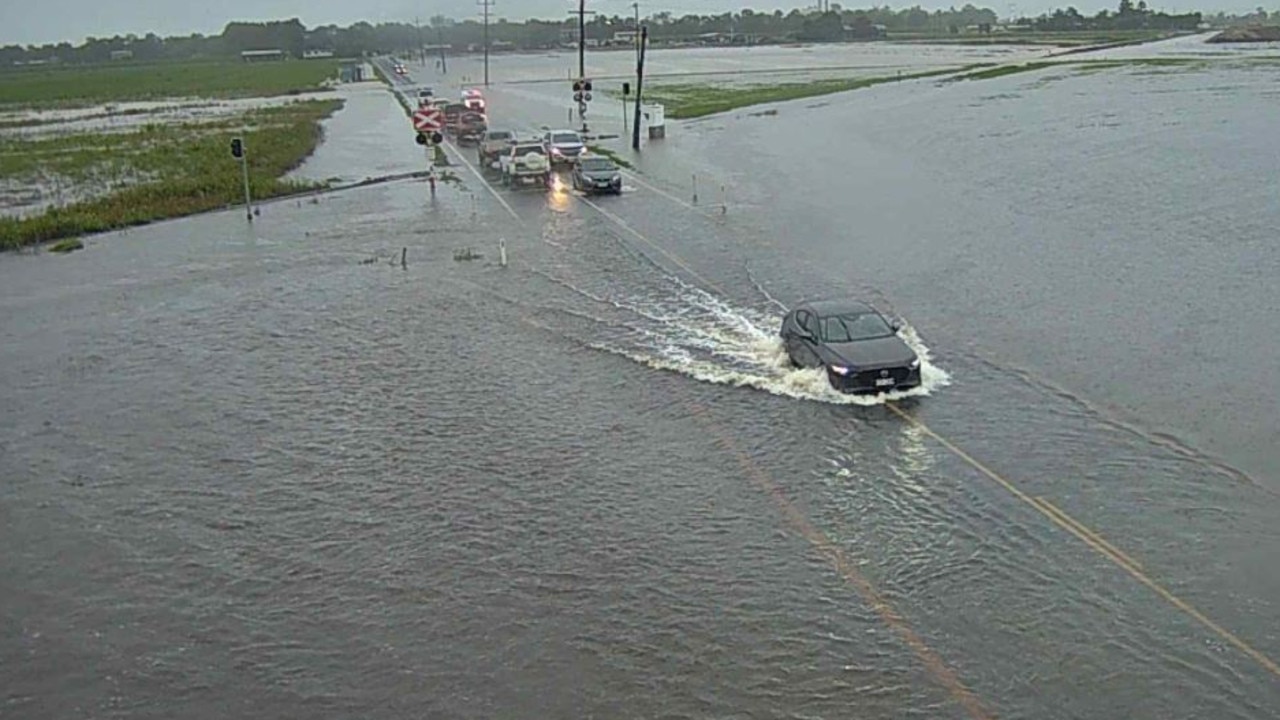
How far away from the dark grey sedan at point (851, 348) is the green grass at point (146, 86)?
116724 mm

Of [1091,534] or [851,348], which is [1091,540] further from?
[851,348]

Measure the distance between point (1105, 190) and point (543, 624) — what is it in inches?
1626

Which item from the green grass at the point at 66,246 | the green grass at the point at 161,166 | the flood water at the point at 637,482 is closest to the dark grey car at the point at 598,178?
the flood water at the point at 637,482

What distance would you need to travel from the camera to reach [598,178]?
172 feet

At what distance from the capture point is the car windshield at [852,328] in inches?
961

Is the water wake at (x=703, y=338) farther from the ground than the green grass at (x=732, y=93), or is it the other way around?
the water wake at (x=703, y=338)

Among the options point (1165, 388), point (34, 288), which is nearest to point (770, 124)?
point (34, 288)

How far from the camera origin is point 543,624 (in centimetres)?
1548

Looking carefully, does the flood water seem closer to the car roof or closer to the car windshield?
the car windshield

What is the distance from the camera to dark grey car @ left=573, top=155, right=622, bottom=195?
5241cm

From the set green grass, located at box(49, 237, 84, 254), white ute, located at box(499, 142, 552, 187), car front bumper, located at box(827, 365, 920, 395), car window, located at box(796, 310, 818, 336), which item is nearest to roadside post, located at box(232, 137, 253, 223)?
green grass, located at box(49, 237, 84, 254)

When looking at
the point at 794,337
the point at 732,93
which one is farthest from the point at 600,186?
the point at 732,93

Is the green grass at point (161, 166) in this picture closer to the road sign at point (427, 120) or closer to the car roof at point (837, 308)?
the road sign at point (427, 120)

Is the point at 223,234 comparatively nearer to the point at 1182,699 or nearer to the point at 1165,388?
the point at 1165,388
